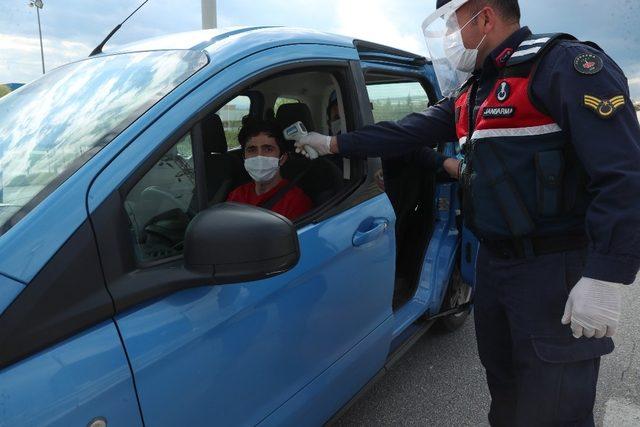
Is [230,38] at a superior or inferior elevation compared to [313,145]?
superior

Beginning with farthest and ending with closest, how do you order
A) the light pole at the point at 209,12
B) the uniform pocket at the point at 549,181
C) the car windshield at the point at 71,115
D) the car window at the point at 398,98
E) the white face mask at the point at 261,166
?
the light pole at the point at 209,12 < the car window at the point at 398,98 < the white face mask at the point at 261,166 < the uniform pocket at the point at 549,181 < the car windshield at the point at 71,115

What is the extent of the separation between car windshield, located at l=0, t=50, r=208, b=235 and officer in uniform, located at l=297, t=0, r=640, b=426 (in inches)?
40.4

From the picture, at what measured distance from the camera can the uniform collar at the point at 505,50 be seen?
1.64 metres

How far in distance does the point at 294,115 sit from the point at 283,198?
2.22 feet

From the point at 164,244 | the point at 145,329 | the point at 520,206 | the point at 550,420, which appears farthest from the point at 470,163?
the point at 145,329

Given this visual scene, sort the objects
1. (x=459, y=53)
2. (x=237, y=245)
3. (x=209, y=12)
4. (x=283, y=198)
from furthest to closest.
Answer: (x=209, y=12) → (x=283, y=198) → (x=459, y=53) → (x=237, y=245)

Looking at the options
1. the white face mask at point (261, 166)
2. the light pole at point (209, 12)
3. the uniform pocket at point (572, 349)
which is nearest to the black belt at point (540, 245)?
the uniform pocket at point (572, 349)

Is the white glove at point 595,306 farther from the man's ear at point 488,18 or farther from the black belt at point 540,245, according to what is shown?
the man's ear at point 488,18

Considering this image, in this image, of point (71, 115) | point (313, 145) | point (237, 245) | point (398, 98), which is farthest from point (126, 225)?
point (398, 98)

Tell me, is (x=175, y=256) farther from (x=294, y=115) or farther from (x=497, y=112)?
(x=294, y=115)

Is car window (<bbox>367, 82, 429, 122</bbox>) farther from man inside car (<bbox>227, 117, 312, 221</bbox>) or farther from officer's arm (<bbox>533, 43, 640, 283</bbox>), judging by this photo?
officer's arm (<bbox>533, 43, 640, 283</bbox>)

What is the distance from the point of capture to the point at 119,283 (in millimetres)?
1139

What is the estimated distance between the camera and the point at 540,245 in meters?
1.61

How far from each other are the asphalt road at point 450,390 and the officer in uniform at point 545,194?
0.77 meters
